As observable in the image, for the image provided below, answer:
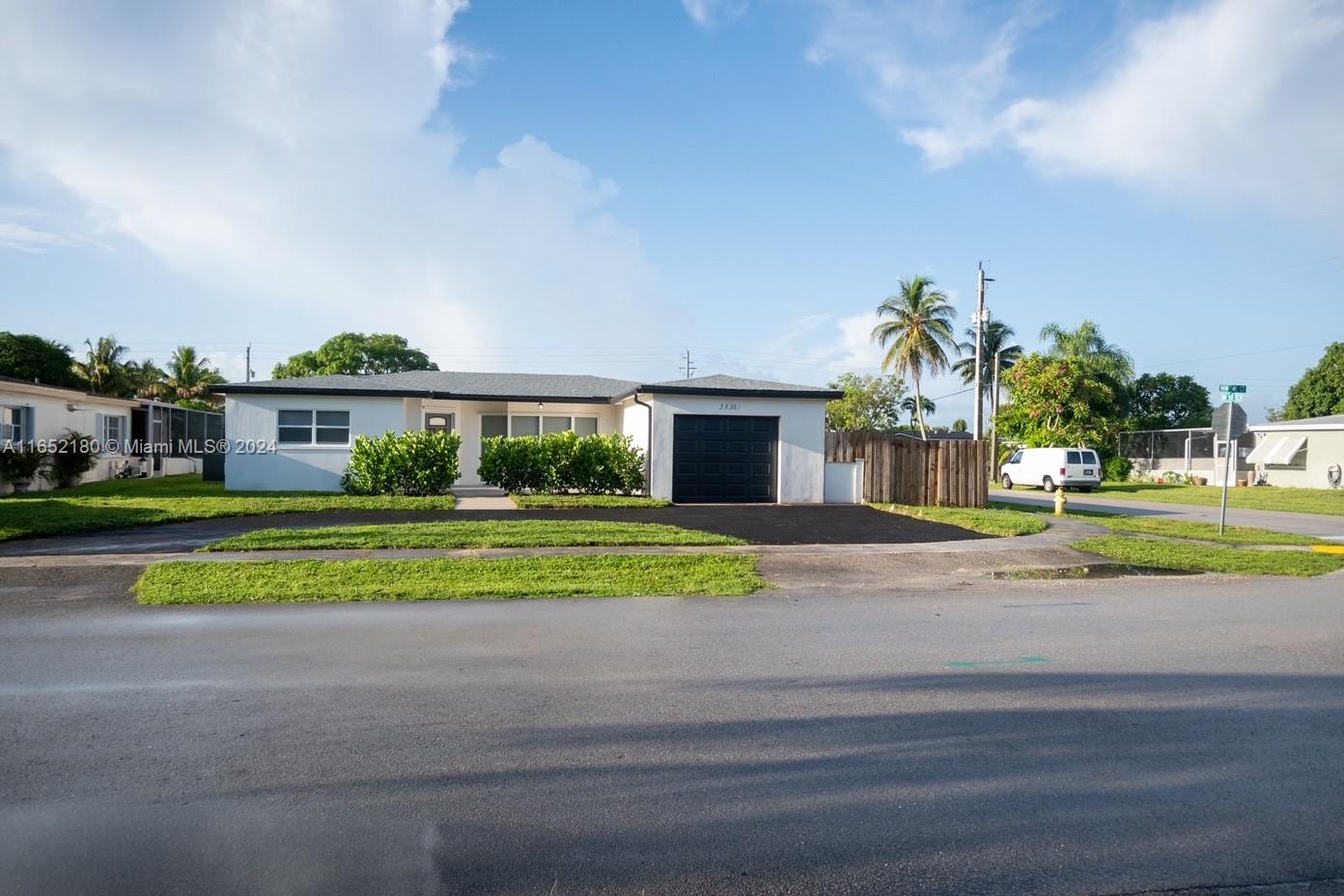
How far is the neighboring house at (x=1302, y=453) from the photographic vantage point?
36938mm

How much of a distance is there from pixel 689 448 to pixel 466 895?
1936 cm

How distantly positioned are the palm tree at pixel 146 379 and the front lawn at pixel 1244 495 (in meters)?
47.8

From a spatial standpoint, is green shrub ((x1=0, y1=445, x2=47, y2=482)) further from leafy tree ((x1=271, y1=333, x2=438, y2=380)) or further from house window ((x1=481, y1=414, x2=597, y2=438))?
leafy tree ((x1=271, y1=333, x2=438, y2=380))

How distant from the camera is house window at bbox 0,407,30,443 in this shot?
21641 mm

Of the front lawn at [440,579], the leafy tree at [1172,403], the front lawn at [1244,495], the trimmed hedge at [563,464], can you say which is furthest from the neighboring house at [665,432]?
the leafy tree at [1172,403]

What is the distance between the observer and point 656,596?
10.1 metres

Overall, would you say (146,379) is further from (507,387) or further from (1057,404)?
(1057,404)

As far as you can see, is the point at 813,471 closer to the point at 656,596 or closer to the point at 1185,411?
the point at 656,596

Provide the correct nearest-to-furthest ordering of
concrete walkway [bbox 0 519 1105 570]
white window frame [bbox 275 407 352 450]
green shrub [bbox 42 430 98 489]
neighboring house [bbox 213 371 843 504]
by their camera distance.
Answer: concrete walkway [bbox 0 519 1105 570], neighboring house [bbox 213 371 843 504], white window frame [bbox 275 407 352 450], green shrub [bbox 42 430 98 489]

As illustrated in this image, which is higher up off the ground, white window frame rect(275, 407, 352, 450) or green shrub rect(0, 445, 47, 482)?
white window frame rect(275, 407, 352, 450)

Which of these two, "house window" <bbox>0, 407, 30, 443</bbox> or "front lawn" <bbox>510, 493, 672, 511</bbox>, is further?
"house window" <bbox>0, 407, 30, 443</bbox>

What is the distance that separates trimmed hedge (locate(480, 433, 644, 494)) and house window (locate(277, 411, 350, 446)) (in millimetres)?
4023

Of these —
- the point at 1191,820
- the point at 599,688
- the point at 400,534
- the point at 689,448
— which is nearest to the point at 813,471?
the point at 689,448

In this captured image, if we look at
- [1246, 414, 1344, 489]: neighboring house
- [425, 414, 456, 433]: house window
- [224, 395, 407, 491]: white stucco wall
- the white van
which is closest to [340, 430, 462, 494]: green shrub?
[224, 395, 407, 491]: white stucco wall
